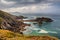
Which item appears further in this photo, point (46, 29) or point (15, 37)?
point (46, 29)

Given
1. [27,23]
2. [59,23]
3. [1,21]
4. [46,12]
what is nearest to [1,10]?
[1,21]

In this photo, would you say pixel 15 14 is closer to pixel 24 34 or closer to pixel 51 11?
pixel 24 34

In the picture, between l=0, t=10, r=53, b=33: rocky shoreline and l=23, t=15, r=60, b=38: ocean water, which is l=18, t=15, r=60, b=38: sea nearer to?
l=23, t=15, r=60, b=38: ocean water

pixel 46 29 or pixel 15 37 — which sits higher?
pixel 46 29

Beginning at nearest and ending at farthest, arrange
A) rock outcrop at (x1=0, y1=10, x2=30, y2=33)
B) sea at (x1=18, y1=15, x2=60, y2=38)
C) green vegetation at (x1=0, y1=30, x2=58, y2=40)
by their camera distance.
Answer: green vegetation at (x1=0, y1=30, x2=58, y2=40) < sea at (x1=18, y1=15, x2=60, y2=38) < rock outcrop at (x1=0, y1=10, x2=30, y2=33)

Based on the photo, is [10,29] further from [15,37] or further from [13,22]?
[15,37]

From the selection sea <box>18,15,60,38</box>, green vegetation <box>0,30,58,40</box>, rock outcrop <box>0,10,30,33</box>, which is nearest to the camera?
green vegetation <box>0,30,58,40</box>

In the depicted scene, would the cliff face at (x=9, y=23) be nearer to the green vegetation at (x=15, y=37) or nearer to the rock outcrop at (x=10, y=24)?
the rock outcrop at (x=10, y=24)

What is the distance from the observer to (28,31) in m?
7.45

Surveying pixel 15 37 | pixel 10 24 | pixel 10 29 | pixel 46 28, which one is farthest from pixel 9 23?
pixel 46 28

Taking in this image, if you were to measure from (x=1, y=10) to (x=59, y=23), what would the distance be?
2208 mm

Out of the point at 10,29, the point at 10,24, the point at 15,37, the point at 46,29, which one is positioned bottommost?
the point at 15,37

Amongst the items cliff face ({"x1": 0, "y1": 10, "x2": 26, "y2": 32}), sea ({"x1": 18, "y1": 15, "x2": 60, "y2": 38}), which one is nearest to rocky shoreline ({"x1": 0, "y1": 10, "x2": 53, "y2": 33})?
cliff face ({"x1": 0, "y1": 10, "x2": 26, "y2": 32})

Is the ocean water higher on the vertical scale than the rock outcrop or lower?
lower
